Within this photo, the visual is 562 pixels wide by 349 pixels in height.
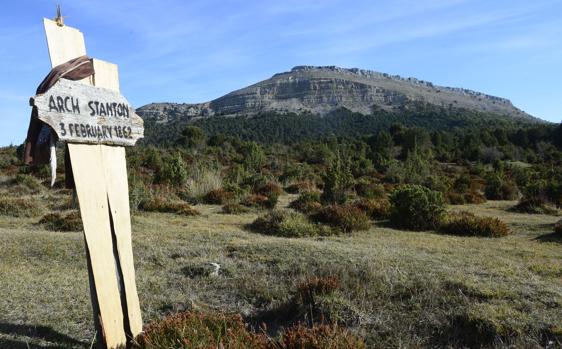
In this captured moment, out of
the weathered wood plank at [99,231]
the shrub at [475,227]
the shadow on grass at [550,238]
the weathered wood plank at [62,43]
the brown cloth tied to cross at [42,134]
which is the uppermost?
the weathered wood plank at [62,43]

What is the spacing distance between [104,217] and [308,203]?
28.8 ft

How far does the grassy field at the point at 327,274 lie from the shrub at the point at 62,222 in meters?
0.32

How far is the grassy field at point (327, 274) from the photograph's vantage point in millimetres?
4207

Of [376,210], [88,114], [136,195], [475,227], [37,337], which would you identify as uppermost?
[88,114]

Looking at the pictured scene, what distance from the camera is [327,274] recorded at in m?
5.70

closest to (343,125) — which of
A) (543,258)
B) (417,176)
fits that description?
(417,176)

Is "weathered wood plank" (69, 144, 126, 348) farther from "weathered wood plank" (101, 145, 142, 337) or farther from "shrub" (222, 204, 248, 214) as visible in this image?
"shrub" (222, 204, 248, 214)

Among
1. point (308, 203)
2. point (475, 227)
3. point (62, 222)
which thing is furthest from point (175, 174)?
point (475, 227)

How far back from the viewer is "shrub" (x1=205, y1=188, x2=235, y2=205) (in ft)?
45.4

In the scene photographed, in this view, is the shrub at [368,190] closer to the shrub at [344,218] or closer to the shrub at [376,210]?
the shrub at [376,210]

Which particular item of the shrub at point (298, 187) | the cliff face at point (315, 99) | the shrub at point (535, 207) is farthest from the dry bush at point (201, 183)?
the cliff face at point (315, 99)

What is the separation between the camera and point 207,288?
5.57 m

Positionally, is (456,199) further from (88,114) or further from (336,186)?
(88,114)

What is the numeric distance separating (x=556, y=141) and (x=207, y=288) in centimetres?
3874
